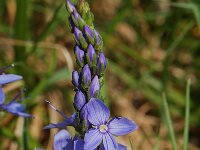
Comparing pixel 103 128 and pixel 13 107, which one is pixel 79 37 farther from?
pixel 13 107

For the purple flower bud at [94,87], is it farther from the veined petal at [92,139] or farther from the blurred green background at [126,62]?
the blurred green background at [126,62]

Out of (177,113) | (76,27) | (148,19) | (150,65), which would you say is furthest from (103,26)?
(76,27)

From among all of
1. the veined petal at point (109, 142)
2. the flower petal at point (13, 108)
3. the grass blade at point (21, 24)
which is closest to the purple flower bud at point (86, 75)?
the veined petal at point (109, 142)

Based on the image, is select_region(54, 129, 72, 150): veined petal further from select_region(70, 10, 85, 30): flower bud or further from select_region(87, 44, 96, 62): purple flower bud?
select_region(70, 10, 85, 30): flower bud

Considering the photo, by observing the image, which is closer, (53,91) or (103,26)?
(53,91)

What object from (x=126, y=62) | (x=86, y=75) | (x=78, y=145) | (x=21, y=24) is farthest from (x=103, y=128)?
(x=126, y=62)

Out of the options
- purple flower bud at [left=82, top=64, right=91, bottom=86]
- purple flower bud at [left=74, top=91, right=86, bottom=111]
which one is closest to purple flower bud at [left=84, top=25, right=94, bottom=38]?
purple flower bud at [left=82, top=64, right=91, bottom=86]

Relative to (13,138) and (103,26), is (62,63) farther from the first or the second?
(13,138)

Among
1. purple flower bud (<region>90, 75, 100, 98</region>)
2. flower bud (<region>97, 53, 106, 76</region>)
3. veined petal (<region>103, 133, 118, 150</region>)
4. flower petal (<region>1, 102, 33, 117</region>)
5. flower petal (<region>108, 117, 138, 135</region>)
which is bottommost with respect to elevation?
veined petal (<region>103, 133, 118, 150</region>)
